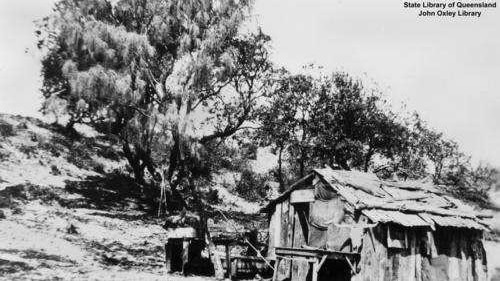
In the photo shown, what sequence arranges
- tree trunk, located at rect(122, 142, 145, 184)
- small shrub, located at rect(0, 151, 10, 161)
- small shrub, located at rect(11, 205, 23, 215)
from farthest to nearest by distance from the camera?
tree trunk, located at rect(122, 142, 145, 184)
small shrub, located at rect(0, 151, 10, 161)
small shrub, located at rect(11, 205, 23, 215)

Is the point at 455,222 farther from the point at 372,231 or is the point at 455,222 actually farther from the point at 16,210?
the point at 16,210

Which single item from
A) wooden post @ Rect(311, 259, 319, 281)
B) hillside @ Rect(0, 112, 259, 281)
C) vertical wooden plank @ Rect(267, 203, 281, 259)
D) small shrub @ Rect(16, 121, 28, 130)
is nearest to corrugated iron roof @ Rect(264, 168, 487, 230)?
vertical wooden plank @ Rect(267, 203, 281, 259)

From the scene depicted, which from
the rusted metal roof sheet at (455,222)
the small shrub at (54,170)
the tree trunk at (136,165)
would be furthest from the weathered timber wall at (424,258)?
the small shrub at (54,170)

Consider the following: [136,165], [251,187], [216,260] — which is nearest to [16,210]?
[216,260]

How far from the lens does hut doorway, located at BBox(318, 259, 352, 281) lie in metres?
17.5

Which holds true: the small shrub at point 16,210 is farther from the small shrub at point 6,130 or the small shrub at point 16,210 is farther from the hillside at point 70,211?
the small shrub at point 6,130

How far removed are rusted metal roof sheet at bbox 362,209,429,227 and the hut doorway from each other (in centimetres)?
349

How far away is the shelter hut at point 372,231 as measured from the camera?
14914mm

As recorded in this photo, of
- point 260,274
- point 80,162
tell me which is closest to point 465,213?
point 260,274

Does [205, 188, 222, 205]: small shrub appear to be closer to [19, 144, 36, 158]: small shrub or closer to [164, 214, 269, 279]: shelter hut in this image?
[19, 144, 36, 158]: small shrub

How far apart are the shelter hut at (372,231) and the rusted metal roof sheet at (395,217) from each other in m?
0.03

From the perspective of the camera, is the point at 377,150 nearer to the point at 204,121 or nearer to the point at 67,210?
the point at 204,121

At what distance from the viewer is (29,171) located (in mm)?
27875

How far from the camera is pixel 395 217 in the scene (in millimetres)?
14711
